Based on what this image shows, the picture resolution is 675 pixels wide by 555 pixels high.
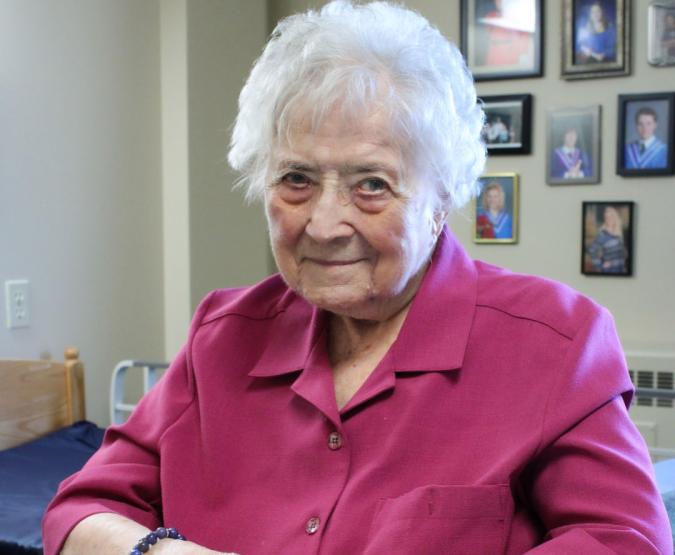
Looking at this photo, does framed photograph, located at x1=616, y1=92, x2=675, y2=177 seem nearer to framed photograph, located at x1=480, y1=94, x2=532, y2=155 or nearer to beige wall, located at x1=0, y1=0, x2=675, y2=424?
beige wall, located at x1=0, y1=0, x2=675, y2=424

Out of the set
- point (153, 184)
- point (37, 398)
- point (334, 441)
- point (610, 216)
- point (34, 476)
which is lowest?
point (34, 476)

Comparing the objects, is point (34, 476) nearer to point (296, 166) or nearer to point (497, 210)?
point (296, 166)

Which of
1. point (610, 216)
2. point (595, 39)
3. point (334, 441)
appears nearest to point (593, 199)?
point (610, 216)

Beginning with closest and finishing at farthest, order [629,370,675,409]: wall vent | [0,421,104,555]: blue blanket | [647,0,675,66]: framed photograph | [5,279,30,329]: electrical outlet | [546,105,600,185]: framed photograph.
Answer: [0,421,104,555]: blue blanket, [5,279,30,329]: electrical outlet, [629,370,675,409]: wall vent, [647,0,675,66]: framed photograph, [546,105,600,185]: framed photograph

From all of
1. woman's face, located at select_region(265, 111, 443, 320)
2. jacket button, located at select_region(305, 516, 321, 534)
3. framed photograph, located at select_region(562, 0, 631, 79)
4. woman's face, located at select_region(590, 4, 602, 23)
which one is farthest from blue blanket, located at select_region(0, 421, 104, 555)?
woman's face, located at select_region(590, 4, 602, 23)

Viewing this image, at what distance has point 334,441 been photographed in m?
0.94

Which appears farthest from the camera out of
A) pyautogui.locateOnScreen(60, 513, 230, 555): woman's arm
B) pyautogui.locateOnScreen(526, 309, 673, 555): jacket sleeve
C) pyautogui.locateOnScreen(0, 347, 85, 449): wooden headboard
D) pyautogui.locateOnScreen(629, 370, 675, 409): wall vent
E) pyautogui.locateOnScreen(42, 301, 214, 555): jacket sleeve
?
pyautogui.locateOnScreen(629, 370, 675, 409): wall vent

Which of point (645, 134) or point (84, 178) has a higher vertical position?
point (645, 134)

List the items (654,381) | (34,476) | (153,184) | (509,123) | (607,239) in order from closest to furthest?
1. (34,476)
2. (654,381)
3. (153,184)
4. (607,239)
5. (509,123)

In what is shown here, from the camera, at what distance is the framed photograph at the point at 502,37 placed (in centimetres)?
301

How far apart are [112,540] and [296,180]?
495 millimetres

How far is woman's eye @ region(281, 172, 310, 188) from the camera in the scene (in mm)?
961

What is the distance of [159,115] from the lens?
2840mm

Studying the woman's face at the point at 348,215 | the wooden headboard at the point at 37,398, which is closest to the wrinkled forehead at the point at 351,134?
the woman's face at the point at 348,215
